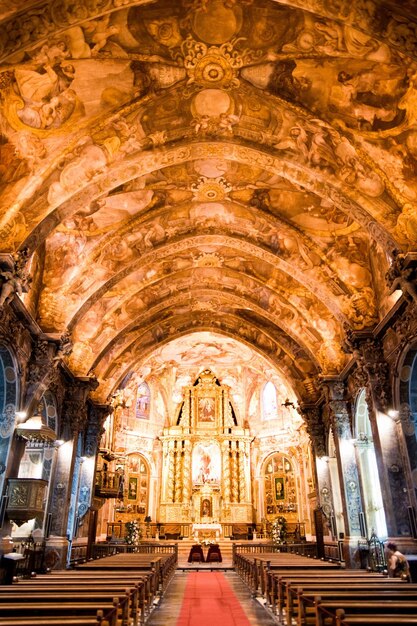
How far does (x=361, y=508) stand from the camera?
15.8 m

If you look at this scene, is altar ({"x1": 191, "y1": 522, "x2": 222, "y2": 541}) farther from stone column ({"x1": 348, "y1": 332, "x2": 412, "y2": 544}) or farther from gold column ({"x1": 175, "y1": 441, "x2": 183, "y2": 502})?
stone column ({"x1": 348, "y1": 332, "x2": 412, "y2": 544})

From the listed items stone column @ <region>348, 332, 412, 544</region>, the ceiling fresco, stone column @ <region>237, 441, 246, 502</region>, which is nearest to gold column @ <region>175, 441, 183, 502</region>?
stone column @ <region>237, 441, 246, 502</region>

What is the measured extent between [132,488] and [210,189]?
22.9 meters

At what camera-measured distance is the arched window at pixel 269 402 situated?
32906mm

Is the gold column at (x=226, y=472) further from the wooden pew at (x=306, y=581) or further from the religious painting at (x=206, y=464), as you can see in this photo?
the wooden pew at (x=306, y=581)

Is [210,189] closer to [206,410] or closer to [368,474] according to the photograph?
[368,474]

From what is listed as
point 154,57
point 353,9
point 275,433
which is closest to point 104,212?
point 154,57

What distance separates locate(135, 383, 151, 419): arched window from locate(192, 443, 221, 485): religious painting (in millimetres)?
4281

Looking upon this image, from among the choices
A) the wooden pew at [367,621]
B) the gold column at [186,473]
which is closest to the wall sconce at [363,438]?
the wooden pew at [367,621]

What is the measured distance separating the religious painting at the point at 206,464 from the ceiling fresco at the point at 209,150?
16.8m

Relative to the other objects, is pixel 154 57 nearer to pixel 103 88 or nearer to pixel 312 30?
pixel 103 88

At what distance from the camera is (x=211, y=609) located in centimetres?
943

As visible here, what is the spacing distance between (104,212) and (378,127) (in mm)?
7916

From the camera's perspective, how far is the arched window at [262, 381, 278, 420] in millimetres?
32906
